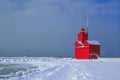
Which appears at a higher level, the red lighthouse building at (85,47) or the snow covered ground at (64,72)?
the snow covered ground at (64,72)

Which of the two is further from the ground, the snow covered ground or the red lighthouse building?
the snow covered ground

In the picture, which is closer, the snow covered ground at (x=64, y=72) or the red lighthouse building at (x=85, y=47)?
the snow covered ground at (x=64, y=72)

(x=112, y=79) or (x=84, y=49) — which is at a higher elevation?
(x=112, y=79)

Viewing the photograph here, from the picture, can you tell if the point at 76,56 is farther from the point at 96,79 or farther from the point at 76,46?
the point at 96,79

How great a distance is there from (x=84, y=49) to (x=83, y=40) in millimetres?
2826

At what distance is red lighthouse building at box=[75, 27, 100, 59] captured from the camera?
62.3 metres

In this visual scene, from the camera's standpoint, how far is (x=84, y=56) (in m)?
63.2

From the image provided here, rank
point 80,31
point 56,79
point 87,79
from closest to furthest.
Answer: point 87,79 → point 56,79 → point 80,31

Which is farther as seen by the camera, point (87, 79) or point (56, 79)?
point (56, 79)

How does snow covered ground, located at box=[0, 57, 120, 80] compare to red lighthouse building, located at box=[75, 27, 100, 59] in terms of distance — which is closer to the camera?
snow covered ground, located at box=[0, 57, 120, 80]

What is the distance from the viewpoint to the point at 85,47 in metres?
63.0

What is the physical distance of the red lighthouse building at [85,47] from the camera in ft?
204

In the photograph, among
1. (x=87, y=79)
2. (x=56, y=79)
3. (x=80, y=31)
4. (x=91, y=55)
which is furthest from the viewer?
(x=80, y=31)

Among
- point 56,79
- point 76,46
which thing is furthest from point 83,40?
point 56,79
